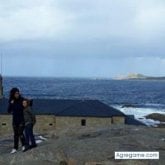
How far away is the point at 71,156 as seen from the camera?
14.8 m

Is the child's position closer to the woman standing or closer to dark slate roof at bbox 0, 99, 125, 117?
the woman standing

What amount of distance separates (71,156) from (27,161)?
137 centimetres

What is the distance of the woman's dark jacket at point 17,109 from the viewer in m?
15.7

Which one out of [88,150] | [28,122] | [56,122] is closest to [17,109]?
[28,122]

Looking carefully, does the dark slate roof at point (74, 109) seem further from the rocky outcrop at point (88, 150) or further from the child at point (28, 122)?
the child at point (28, 122)

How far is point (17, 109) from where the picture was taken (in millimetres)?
15750

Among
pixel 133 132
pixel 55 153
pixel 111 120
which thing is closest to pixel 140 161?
pixel 55 153

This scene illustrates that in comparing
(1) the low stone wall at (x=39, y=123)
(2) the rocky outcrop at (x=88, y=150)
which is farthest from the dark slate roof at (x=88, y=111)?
(2) the rocky outcrop at (x=88, y=150)

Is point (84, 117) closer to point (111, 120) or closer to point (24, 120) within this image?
point (111, 120)

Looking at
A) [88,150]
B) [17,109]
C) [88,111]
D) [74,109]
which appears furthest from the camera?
[74,109]

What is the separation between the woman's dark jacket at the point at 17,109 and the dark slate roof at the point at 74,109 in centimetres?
2880

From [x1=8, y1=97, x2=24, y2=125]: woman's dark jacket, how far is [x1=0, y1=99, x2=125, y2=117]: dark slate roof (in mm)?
28798

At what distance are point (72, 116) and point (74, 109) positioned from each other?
1.25 meters

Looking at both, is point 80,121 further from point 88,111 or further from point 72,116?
point 88,111
